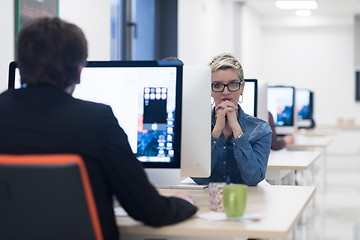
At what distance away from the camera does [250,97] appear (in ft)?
13.3

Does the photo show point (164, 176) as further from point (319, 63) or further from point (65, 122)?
point (319, 63)

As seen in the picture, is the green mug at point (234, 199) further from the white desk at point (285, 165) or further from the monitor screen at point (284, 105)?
the monitor screen at point (284, 105)

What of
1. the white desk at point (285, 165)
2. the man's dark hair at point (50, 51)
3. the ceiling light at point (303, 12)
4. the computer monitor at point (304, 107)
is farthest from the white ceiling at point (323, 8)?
the man's dark hair at point (50, 51)

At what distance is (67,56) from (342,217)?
4905 millimetres

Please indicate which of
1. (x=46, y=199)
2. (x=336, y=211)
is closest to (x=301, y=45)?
(x=336, y=211)

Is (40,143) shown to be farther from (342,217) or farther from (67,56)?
(342,217)

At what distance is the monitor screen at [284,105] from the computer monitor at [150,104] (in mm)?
3863

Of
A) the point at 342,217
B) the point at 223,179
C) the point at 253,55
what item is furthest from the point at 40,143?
the point at 253,55

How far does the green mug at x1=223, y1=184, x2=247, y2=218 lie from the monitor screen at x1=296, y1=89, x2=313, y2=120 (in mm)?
6387

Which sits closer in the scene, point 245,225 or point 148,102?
point 245,225

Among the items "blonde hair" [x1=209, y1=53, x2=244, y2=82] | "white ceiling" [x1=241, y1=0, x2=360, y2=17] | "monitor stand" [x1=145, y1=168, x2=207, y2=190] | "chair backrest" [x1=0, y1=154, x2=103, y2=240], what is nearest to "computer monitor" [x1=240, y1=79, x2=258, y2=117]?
"blonde hair" [x1=209, y1=53, x2=244, y2=82]

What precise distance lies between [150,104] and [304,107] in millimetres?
6145

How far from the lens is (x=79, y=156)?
150cm

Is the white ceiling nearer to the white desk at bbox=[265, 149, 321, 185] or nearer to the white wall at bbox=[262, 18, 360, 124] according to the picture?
the white wall at bbox=[262, 18, 360, 124]
